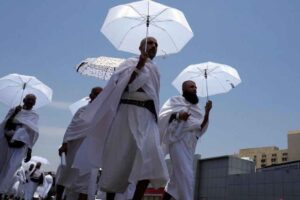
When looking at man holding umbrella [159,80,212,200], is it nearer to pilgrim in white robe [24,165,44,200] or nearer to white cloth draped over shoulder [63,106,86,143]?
white cloth draped over shoulder [63,106,86,143]

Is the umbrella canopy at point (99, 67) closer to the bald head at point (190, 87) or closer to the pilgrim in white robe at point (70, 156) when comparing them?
the bald head at point (190, 87)

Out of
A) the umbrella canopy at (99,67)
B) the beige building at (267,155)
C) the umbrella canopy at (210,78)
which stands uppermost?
the beige building at (267,155)

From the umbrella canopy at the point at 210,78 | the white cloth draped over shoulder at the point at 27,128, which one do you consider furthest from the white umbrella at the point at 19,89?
the umbrella canopy at the point at 210,78

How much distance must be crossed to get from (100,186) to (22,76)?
7.23 m

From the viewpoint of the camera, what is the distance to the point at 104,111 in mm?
5477

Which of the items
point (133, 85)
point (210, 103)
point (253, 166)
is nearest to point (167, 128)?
point (210, 103)

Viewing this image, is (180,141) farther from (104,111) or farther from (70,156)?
(104,111)

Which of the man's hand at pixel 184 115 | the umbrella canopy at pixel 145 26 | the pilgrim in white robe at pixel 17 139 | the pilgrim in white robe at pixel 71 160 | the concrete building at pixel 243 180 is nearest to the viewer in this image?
the umbrella canopy at pixel 145 26

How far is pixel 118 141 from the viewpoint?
533cm

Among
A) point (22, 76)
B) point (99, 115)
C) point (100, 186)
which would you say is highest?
point (22, 76)

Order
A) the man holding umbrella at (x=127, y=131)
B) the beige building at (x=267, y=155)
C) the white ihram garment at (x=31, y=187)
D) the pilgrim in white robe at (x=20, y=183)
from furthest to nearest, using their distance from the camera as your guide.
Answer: the beige building at (x=267, y=155) → the pilgrim in white robe at (x=20, y=183) → the white ihram garment at (x=31, y=187) → the man holding umbrella at (x=127, y=131)

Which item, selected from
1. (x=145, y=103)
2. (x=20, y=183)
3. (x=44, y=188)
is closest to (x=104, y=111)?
(x=145, y=103)

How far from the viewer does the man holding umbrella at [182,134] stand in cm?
730

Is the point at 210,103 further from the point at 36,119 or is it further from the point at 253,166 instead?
the point at 253,166
